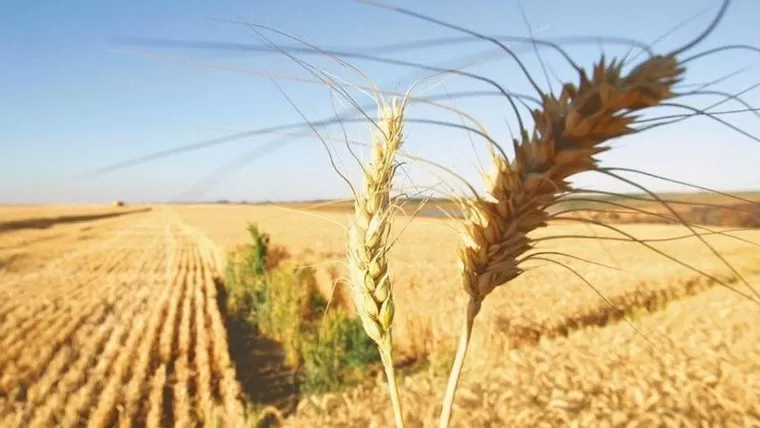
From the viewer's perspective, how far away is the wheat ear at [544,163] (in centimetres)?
114

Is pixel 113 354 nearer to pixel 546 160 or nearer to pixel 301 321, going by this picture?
pixel 301 321

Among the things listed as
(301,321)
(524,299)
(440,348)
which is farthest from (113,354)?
(524,299)

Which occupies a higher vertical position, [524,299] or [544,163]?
[544,163]

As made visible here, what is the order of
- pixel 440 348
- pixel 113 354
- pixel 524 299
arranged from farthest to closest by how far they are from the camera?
pixel 524 299, pixel 113 354, pixel 440 348

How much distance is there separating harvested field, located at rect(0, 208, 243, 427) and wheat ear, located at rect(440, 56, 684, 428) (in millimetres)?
6197

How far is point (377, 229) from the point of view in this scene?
5.69ft

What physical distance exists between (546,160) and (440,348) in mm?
9075

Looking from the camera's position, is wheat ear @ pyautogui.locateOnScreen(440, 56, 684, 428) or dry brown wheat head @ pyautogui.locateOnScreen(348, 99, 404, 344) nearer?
wheat ear @ pyautogui.locateOnScreen(440, 56, 684, 428)

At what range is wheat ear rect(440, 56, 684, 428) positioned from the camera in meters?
1.14

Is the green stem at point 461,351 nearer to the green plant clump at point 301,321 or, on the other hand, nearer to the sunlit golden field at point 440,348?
the sunlit golden field at point 440,348

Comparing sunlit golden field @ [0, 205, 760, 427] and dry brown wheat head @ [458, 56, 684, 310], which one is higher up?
dry brown wheat head @ [458, 56, 684, 310]

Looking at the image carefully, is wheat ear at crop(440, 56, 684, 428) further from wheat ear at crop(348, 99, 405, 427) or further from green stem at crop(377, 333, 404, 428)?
wheat ear at crop(348, 99, 405, 427)

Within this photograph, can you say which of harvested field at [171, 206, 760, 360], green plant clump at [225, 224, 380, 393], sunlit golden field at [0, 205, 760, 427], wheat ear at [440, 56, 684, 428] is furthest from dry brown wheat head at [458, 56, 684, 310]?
harvested field at [171, 206, 760, 360]

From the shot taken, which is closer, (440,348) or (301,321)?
(440,348)
